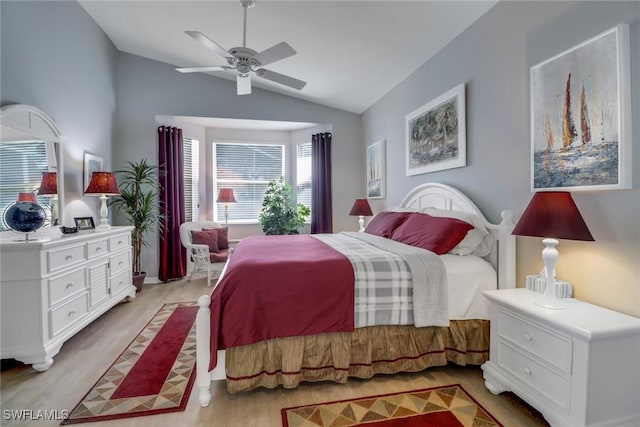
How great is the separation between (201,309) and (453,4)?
2899 millimetres

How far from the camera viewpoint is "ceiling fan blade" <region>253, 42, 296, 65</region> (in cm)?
238

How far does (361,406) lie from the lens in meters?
1.82

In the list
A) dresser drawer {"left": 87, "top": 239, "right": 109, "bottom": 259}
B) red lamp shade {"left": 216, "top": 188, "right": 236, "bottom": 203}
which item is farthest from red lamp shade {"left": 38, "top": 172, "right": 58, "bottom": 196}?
red lamp shade {"left": 216, "top": 188, "right": 236, "bottom": 203}

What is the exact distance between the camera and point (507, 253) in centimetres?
222

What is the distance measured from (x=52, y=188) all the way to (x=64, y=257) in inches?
35.1

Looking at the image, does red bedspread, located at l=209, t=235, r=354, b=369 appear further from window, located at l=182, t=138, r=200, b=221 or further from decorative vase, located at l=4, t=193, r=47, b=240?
window, located at l=182, t=138, r=200, b=221

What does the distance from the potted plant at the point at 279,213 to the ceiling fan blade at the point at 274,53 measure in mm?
2812

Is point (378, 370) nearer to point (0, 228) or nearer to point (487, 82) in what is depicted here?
point (487, 82)

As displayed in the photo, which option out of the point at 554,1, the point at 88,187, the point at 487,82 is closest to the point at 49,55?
the point at 88,187

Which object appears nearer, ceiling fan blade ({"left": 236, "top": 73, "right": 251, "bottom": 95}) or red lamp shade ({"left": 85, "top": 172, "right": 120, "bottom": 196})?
ceiling fan blade ({"left": 236, "top": 73, "right": 251, "bottom": 95})

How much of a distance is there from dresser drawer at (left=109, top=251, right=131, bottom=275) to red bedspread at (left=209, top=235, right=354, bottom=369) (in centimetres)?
Result: 214

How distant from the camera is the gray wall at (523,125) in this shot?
5.27ft

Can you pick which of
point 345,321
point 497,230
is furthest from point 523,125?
point 345,321

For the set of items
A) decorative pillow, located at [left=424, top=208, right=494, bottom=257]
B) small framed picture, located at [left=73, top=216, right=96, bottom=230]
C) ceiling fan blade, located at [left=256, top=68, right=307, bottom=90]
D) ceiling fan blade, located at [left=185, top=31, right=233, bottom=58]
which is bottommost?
decorative pillow, located at [left=424, top=208, right=494, bottom=257]
